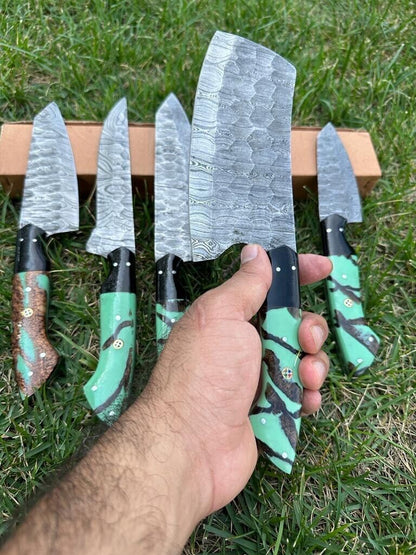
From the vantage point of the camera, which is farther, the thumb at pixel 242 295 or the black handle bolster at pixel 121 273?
the black handle bolster at pixel 121 273

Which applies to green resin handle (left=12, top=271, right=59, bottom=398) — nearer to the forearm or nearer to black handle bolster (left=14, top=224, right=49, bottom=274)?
black handle bolster (left=14, top=224, right=49, bottom=274)

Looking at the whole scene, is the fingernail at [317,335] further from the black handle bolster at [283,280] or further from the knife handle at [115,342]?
the knife handle at [115,342]

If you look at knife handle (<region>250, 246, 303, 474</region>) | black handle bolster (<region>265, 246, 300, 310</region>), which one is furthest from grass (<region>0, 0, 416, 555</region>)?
black handle bolster (<region>265, 246, 300, 310</region>)

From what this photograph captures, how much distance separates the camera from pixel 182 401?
3.27ft

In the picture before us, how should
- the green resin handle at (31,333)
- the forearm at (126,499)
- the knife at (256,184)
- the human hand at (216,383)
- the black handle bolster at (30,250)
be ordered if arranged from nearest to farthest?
the forearm at (126,499) < the human hand at (216,383) < the knife at (256,184) < the green resin handle at (31,333) < the black handle bolster at (30,250)

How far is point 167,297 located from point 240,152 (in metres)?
0.43

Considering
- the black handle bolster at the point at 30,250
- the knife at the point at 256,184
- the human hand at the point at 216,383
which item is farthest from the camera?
the black handle bolster at the point at 30,250

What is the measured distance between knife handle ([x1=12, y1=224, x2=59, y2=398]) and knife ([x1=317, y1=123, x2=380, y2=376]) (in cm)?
81

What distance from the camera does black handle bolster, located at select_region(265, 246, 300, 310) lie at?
1.14 meters

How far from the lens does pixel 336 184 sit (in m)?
1.46

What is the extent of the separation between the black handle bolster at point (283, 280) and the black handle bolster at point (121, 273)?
390 mm

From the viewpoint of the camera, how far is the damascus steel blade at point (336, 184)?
1449mm

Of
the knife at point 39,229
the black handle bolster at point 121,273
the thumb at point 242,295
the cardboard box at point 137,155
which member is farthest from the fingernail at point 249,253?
the knife at point 39,229

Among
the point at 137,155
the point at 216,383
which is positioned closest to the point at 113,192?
the point at 137,155
